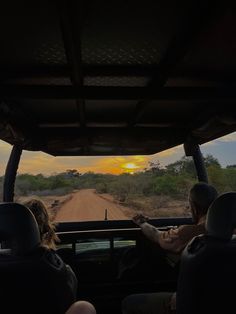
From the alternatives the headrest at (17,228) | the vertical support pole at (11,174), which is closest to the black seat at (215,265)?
the headrest at (17,228)

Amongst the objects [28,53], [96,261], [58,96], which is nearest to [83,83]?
[58,96]

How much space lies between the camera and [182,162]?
209 inches

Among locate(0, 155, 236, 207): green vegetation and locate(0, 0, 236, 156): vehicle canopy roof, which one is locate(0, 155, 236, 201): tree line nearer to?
locate(0, 155, 236, 207): green vegetation

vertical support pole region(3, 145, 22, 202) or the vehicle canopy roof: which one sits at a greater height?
the vehicle canopy roof

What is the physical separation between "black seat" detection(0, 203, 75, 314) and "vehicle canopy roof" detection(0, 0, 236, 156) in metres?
0.96

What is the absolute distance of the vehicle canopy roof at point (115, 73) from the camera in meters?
2.38

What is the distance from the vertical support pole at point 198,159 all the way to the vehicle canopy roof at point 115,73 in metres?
0.10

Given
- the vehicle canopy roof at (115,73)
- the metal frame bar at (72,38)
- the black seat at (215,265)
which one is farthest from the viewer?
the black seat at (215,265)

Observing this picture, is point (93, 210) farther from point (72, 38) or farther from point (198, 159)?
point (72, 38)

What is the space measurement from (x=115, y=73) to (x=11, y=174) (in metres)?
1.77

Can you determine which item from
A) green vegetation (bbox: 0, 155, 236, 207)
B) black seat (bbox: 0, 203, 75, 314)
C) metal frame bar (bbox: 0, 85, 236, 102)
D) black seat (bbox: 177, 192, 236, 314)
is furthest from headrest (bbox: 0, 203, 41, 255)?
green vegetation (bbox: 0, 155, 236, 207)

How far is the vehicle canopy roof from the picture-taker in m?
2.38

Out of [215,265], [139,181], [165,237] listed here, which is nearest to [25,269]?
[215,265]

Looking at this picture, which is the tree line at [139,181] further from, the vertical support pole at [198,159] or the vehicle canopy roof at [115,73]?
the vehicle canopy roof at [115,73]
